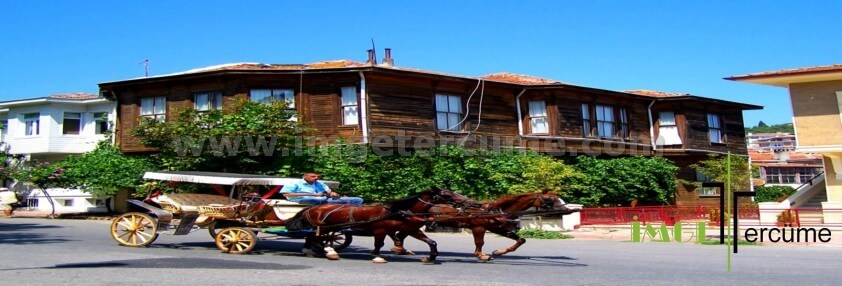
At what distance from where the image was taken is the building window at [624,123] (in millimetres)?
33531

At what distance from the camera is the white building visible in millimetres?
36812

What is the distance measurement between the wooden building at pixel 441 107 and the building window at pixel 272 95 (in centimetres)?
4

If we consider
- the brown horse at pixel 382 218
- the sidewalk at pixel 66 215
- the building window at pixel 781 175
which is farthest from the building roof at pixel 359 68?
the building window at pixel 781 175

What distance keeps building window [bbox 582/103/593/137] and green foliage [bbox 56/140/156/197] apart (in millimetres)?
18085

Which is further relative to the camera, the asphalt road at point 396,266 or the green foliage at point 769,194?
the green foliage at point 769,194

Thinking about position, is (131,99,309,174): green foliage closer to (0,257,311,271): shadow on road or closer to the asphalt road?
the asphalt road

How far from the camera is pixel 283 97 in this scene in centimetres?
2733

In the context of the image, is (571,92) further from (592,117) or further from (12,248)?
(12,248)

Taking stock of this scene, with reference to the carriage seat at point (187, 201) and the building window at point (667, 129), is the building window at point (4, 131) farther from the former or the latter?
the building window at point (667, 129)

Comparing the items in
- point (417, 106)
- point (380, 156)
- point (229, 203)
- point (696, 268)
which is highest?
point (417, 106)

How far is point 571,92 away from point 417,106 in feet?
25.5

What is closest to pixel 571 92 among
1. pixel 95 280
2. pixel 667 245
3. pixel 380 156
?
pixel 380 156

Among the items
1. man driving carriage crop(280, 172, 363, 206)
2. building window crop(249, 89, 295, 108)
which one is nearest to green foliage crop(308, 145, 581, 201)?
building window crop(249, 89, 295, 108)

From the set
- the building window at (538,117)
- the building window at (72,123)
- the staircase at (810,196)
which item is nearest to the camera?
the staircase at (810,196)
